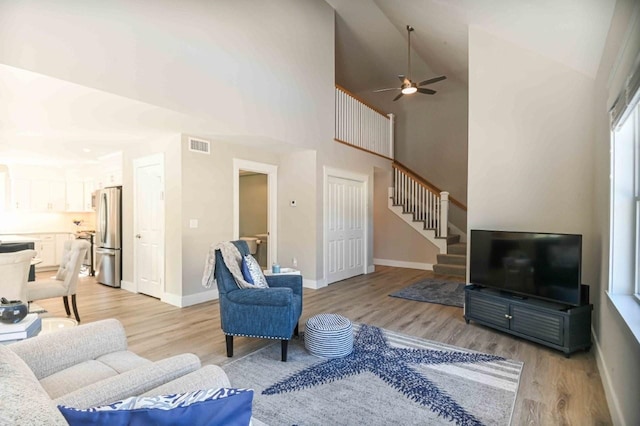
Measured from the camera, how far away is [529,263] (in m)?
3.29

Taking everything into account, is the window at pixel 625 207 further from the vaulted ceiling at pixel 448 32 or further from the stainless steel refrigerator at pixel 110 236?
the stainless steel refrigerator at pixel 110 236

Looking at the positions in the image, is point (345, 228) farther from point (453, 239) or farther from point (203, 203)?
point (203, 203)

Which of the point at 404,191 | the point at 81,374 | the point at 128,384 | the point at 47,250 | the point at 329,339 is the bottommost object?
the point at 329,339

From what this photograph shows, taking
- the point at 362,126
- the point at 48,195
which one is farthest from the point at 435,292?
the point at 48,195

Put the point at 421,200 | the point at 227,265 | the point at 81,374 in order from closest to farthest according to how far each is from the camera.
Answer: the point at 81,374, the point at 227,265, the point at 421,200

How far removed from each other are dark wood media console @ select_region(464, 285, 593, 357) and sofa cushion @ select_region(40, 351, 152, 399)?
329 centimetres

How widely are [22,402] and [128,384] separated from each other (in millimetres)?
599

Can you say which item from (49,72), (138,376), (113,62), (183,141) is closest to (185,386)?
(138,376)

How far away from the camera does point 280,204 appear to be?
6082 millimetres

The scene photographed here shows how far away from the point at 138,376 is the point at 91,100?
2.96 meters

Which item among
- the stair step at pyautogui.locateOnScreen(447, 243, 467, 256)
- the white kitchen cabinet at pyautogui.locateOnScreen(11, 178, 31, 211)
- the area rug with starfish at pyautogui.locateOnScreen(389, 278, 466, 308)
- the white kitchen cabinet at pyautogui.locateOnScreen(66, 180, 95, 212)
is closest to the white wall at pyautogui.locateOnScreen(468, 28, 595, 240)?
the area rug with starfish at pyautogui.locateOnScreen(389, 278, 466, 308)

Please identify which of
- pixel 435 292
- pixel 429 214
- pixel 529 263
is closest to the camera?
pixel 529 263

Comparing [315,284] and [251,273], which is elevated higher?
[251,273]

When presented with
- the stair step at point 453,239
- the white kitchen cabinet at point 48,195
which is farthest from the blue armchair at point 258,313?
the white kitchen cabinet at point 48,195
